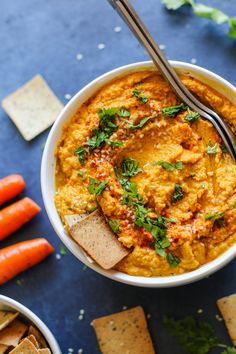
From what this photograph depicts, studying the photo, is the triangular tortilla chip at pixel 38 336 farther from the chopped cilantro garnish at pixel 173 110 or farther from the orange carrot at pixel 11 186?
the chopped cilantro garnish at pixel 173 110

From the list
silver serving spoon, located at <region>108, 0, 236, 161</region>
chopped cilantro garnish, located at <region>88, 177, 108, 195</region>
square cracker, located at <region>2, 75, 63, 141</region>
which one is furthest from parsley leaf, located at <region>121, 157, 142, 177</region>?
square cracker, located at <region>2, 75, 63, 141</region>

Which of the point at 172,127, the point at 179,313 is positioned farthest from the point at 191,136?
the point at 179,313

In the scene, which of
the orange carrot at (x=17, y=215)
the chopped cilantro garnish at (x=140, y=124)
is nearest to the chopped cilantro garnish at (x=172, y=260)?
the chopped cilantro garnish at (x=140, y=124)

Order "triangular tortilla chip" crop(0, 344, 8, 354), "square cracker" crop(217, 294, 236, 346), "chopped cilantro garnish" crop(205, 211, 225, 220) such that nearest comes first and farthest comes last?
"chopped cilantro garnish" crop(205, 211, 225, 220)
"triangular tortilla chip" crop(0, 344, 8, 354)
"square cracker" crop(217, 294, 236, 346)

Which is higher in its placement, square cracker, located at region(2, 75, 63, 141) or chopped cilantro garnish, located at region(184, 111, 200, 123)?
square cracker, located at region(2, 75, 63, 141)

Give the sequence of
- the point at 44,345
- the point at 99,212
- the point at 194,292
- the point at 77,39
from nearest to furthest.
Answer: the point at 99,212, the point at 44,345, the point at 194,292, the point at 77,39

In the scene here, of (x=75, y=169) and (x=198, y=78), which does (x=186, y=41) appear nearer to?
(x=198, y=78)

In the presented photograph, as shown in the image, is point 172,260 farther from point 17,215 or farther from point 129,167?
point 17,215

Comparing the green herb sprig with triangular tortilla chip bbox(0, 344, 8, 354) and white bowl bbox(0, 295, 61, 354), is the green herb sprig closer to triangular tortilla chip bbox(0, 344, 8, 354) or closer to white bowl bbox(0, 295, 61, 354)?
white bowl bbox(0, 295, 61, 354)
